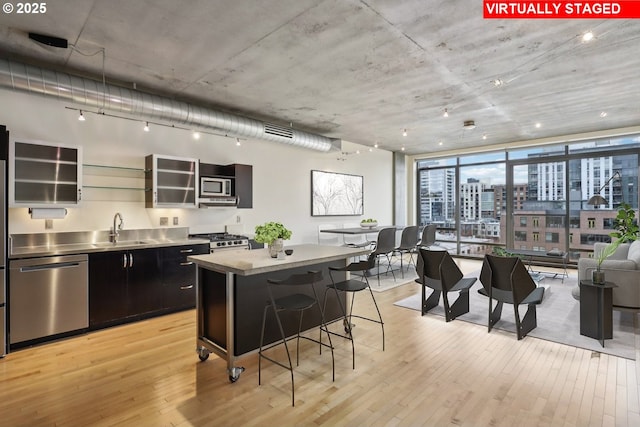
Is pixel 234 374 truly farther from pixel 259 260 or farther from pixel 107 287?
pixel 107 287

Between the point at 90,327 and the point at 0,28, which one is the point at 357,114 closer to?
the point at 0,28

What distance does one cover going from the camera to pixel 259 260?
2.85 metres

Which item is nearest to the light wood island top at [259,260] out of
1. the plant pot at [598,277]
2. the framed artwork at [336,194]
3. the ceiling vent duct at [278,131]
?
the plant pot at [598,277]

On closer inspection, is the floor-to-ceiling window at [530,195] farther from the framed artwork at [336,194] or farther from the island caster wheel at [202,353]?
the island caster wheel at [202,353]

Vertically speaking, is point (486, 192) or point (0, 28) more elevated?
point (0, 28)

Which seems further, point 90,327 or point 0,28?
point 90,327

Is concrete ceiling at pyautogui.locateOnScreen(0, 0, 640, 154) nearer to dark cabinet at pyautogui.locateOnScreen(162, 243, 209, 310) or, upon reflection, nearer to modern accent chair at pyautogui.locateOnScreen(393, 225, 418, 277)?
dark cabinet at pyautogui.locateOnScreen(162, 243, 209, 310)

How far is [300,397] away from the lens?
2422 millimetres

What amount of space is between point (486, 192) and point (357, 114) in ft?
16.3

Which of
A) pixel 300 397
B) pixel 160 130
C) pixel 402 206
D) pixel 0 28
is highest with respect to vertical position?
pixel 0 28

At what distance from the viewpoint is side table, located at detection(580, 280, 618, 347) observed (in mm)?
3285

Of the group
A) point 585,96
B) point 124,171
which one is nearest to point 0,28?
point 124,171

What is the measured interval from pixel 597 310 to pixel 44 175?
6.13m

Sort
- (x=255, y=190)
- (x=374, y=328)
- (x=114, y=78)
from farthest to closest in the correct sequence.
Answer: (x=255, y=190)
(x=114, y=78)
(x=374, y=328)
